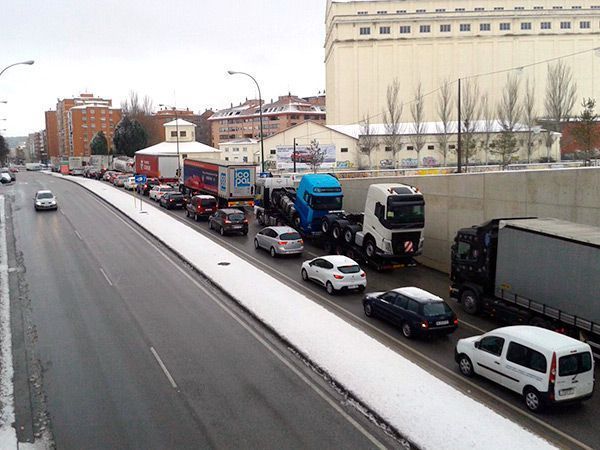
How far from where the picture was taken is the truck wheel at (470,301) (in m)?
18.2

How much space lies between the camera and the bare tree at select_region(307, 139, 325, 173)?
6981cm

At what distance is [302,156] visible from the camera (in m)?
71.6

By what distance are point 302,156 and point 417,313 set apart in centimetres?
5709

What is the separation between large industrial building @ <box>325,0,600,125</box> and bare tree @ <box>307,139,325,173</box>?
20.3 metres

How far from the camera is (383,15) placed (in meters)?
90.2

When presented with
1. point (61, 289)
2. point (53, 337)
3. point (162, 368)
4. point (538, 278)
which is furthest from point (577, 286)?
point (61, 289)

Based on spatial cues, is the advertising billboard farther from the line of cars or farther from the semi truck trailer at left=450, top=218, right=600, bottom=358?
the line of cars

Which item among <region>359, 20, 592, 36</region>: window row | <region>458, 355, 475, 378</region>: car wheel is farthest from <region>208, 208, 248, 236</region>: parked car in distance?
<region>359, 20, 592, 36</region>: window row

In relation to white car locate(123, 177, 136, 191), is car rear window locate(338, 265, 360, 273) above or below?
below

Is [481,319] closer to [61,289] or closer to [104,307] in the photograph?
[104,307]

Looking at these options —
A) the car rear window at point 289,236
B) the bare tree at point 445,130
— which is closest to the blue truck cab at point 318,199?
the car rear window at point 289,236

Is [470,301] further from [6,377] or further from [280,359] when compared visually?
[6,377]

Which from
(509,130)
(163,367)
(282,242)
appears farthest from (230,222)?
(509,130)

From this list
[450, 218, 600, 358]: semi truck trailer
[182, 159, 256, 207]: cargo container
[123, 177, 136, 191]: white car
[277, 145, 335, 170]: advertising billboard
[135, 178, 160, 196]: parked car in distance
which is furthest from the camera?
[277, 145, 335, 170]: advertising billboard
